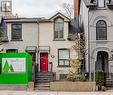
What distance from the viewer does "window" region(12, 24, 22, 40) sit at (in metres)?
42.2

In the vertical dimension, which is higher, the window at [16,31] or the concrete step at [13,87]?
the window at [16,31]

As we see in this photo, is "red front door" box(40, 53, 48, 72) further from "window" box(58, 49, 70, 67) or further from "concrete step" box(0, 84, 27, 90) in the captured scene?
"concrete step" box(0, 84, 27, 90)

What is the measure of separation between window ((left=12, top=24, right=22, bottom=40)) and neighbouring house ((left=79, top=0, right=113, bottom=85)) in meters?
7.56

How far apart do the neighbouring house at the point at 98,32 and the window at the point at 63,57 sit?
8.84 ft

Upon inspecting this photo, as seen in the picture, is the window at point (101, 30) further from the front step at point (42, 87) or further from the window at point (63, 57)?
the front step at point (42, 87)

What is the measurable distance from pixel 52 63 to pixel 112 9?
28.1 ft

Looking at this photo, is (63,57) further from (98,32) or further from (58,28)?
(98,32)

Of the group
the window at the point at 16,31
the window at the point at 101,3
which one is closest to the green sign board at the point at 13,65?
the window at the point at 16,31

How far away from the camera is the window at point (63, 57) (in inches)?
1641

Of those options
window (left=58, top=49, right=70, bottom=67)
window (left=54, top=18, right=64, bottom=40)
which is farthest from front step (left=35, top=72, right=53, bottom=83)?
window (left=54, top=18, right=64, bottom=40)

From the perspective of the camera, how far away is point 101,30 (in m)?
39.7

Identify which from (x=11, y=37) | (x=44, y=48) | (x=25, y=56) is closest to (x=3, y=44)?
(x=11, y=37)

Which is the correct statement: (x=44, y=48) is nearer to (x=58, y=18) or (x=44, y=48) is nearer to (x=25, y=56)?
(x=58, y=18)

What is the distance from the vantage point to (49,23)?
41938mm
